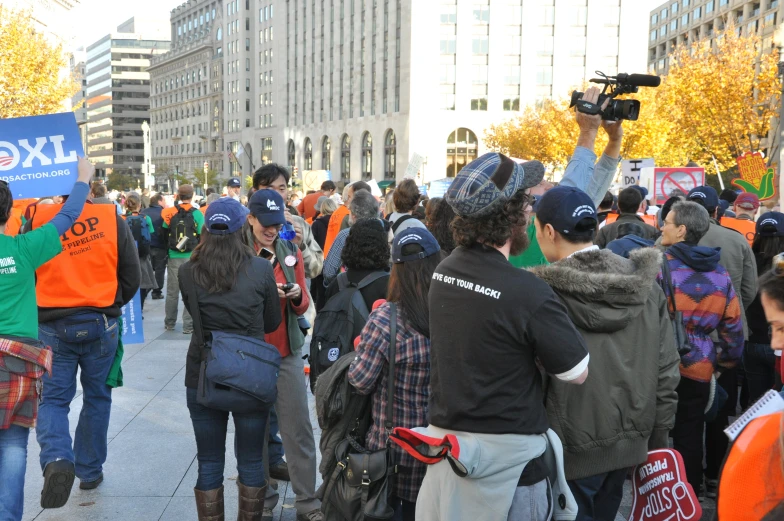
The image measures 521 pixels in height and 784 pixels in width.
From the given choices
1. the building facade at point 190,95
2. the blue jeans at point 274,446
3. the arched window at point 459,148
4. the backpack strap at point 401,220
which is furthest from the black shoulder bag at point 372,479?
the building facade at point 190,95

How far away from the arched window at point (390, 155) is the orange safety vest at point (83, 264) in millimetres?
74034

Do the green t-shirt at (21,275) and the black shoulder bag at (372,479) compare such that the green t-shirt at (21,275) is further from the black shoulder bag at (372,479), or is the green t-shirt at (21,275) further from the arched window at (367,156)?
the arched window at (367,156)

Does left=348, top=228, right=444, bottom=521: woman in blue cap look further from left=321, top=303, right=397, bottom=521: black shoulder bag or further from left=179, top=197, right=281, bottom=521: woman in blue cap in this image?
left=179, top=197, right=281, bottom=521: woman in blue cap

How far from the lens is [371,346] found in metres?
3.52

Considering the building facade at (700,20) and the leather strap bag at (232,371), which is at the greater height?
the building facade at (700,20)

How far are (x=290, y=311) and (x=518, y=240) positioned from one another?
2.47 meters

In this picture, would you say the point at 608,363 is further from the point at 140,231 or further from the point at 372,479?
the point at 140,231

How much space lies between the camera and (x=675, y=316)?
14.7 feet

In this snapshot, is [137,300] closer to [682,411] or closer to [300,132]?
[682,411]

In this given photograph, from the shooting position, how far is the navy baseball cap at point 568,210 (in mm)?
3268

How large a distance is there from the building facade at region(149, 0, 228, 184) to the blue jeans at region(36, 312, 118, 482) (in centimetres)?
12144

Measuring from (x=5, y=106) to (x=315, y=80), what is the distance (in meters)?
66.2

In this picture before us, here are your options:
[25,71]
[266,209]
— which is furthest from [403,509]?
[25,71]

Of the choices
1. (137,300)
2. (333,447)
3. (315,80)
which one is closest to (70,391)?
(137,300)
